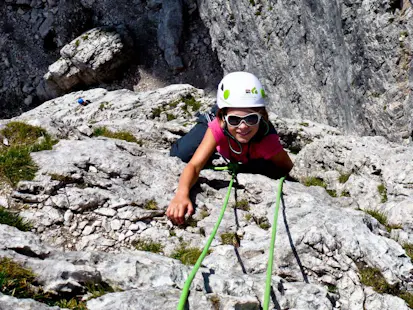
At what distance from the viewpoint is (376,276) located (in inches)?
207

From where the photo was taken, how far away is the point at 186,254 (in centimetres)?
552

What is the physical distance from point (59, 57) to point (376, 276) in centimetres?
3749

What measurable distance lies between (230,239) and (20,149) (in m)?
3.90

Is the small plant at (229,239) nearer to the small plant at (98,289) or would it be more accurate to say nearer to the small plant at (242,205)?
the small plant at (242,205)

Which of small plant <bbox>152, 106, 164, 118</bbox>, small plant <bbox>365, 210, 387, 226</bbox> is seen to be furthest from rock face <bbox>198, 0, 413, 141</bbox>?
small plant <bbox>152, 106, 164, 118</bbox>

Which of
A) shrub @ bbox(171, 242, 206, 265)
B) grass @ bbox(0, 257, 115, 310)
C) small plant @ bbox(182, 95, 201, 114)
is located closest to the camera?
grass @ bbox(0, 257, 115, 310)

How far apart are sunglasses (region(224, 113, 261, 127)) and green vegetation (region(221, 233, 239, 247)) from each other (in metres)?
1.69

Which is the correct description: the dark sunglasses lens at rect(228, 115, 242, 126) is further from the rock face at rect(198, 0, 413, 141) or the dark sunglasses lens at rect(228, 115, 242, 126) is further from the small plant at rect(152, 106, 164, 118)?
the small plant at rect(152, 106, 164, 118)

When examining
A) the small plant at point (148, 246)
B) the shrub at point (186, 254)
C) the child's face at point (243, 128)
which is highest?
the child's face at point (243, 128)

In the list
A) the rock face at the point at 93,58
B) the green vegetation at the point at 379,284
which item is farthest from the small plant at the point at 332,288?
the rock face at the point at 93,58

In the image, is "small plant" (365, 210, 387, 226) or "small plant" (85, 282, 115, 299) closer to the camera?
"small plant" (85, 282, 115, 299)

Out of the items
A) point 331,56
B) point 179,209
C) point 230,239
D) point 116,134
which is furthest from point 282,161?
point 331,56

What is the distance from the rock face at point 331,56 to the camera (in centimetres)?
1225

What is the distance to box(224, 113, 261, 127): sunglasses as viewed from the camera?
6305 mm
